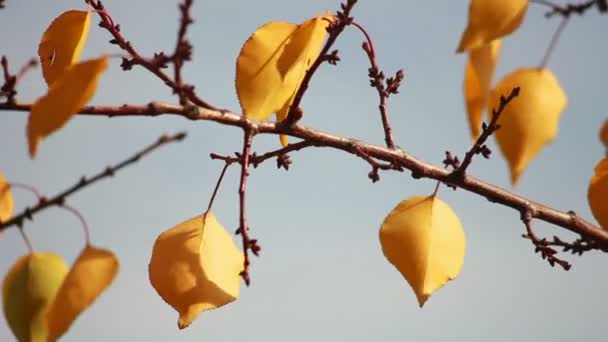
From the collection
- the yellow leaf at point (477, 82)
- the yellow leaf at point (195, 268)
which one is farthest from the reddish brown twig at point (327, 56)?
the yellow leaf at point (477, 82)

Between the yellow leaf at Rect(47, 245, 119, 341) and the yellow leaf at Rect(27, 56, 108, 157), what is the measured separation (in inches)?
4.0

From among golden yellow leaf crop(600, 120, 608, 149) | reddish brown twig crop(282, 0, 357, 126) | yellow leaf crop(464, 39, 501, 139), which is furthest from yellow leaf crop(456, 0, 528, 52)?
reddish brown twig crop(282, 0, 357, 126)

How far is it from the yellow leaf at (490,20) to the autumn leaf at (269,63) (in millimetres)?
328

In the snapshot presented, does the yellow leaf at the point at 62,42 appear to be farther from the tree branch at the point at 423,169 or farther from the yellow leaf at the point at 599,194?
the yellow leaf at the point at 599,194

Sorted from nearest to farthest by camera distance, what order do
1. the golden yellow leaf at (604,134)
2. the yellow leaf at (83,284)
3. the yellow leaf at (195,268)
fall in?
the yellow leaf at (83,284) < the golden yellow leaf at (604,134) < the yellow leaf at (195,268)

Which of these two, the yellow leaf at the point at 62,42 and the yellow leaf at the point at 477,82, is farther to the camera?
the yellow leaf at the point at 62,42

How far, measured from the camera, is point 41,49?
1.09 metres

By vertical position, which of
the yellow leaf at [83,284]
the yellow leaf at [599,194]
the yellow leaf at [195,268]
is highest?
the yellow leaf at [599,194]

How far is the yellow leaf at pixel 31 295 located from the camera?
33.6 inches

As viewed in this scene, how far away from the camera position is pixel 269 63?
107 centimetres

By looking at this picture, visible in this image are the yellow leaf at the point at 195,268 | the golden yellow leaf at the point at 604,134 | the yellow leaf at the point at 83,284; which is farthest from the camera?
the yellow leaf at the point at 195,268

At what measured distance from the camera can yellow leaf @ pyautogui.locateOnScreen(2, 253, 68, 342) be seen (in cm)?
85

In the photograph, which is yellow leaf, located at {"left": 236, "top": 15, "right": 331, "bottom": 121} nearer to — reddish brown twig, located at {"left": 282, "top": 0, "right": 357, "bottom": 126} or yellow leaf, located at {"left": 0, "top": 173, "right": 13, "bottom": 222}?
reddish brown twig, located at {"left": 282, "top": 0, "right": 357, "bottom": 126}

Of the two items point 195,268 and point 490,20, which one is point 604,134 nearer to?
point 490,20
